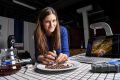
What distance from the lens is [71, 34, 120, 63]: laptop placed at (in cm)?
104

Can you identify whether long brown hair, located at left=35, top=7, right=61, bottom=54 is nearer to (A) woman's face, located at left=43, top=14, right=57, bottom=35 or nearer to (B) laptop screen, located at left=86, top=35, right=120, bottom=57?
(A) woman's face, located at left=43, top=14, right=57, bottom=35

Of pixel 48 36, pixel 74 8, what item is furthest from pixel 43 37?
pixel 74 8

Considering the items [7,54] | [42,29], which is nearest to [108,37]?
[42,29]

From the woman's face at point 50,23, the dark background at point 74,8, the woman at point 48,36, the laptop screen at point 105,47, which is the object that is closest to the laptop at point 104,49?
the laptop screen at point 105,47

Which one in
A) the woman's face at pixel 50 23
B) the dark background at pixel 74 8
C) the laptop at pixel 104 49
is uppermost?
the dark background at pixel 74 8

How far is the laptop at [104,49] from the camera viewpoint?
104cm

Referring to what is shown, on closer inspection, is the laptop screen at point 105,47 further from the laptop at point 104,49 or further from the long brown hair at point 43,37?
the long brown hair at point 43,37

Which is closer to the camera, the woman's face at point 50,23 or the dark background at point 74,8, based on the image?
the woman's face at point 50,23

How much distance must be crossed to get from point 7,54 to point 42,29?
2.17 ft

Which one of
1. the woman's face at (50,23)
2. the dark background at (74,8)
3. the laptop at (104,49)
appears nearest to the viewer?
the laptop at (104,49)

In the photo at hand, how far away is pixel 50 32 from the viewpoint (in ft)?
4.42

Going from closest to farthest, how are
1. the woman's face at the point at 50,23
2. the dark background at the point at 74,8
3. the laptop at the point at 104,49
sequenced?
the laptop at the point at 104,49
the woman's face at the point at 50,23
the dark background at the point at 74,8

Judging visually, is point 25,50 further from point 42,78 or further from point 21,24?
point 42,78

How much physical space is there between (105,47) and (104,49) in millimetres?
19
